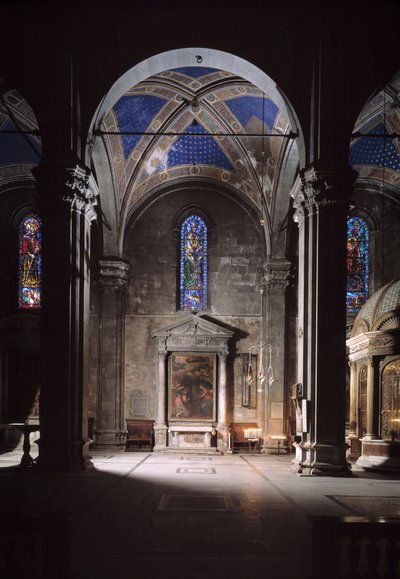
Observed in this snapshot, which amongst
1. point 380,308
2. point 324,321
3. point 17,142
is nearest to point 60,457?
point 324,321

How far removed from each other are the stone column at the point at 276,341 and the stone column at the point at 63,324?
35.1ft

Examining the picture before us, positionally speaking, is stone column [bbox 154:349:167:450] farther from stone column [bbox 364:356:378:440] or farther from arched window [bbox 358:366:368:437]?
stone column [bbox 364:356:378:440]

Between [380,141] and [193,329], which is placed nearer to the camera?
[380,141]

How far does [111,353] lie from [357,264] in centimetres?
975

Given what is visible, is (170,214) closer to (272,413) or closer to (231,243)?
(231,243)

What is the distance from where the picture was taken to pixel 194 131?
23297mm

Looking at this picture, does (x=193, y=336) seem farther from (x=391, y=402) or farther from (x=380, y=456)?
(x=380, y=456)

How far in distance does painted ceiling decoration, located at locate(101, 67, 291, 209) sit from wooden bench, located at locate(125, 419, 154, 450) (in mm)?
8002

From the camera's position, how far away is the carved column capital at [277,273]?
24.1 metres

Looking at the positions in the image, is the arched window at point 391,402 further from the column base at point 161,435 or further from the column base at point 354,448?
the column base at point 161,435

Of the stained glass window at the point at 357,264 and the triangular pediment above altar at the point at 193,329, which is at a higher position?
the stained glass window at the point at 357,264

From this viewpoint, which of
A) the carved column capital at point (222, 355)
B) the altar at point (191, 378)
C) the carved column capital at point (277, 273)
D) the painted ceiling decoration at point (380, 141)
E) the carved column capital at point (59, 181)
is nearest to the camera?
the carved column capital at point (59, 181)

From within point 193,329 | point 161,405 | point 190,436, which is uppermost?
point 193,329

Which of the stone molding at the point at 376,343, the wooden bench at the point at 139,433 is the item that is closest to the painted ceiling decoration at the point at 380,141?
the stone molding at the point at 376,343
